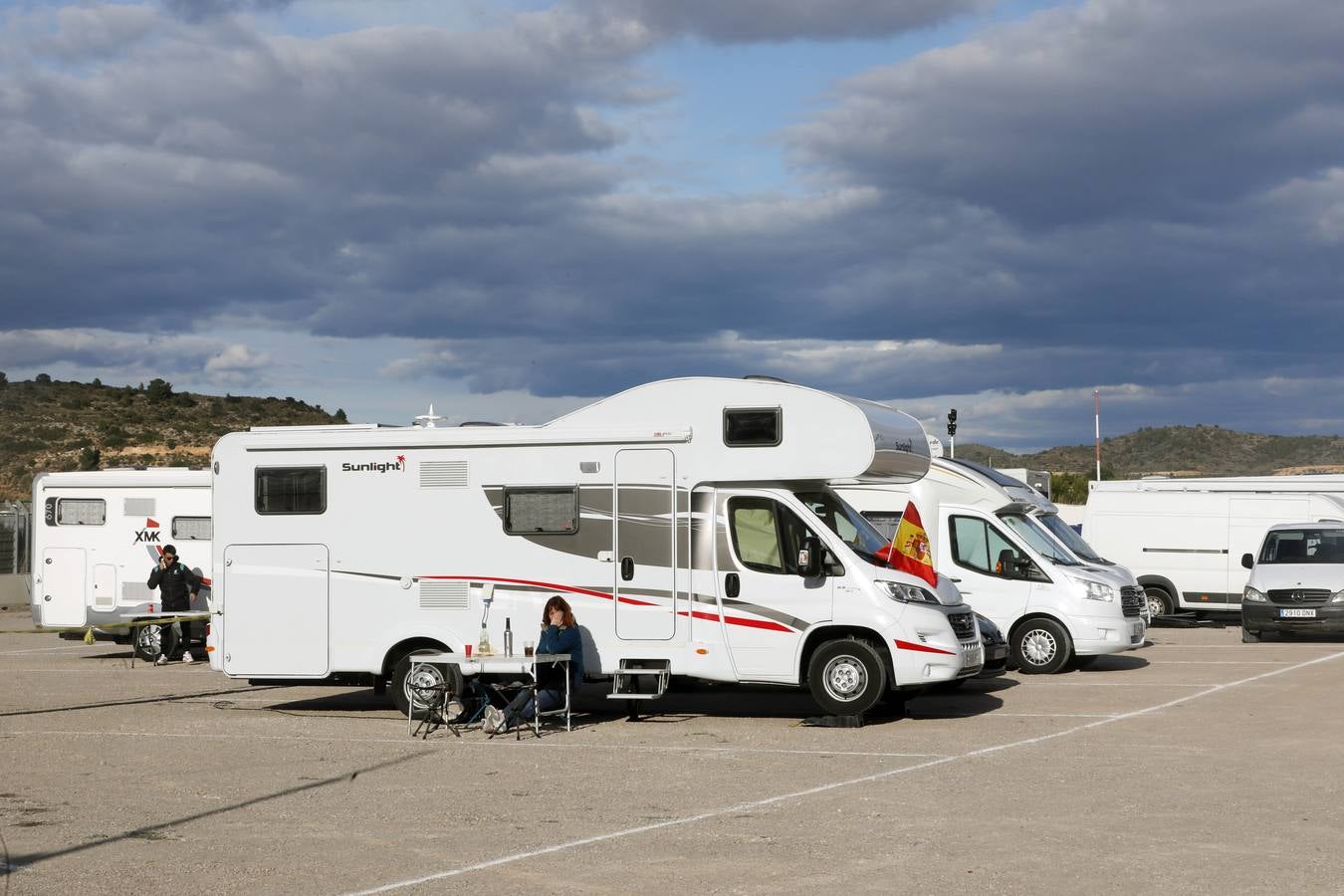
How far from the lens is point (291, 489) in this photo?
14648mm

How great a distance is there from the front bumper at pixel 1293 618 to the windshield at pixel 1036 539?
5.43 m

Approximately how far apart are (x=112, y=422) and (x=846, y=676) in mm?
62233

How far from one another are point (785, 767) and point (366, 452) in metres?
5.49

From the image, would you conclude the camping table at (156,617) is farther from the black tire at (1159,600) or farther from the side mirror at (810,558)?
the black tire at (1159,600)

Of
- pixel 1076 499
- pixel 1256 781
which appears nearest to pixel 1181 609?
pixel 1256 781

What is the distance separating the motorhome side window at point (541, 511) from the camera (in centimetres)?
1412

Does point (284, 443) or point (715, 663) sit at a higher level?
point (284, 443)

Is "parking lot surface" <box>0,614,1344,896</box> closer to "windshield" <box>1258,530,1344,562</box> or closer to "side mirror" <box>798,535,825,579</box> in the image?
"side mirror" <box>798,535,825,579</box>

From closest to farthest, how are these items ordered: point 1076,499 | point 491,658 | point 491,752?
point 491,752
point 491,658
point 1076,499

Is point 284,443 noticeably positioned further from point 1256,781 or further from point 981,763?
point 1256,781

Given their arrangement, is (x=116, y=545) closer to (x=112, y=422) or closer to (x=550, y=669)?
(x=550, y=669)

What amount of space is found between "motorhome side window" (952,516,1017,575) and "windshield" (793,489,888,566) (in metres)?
4.95

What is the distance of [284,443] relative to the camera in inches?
579

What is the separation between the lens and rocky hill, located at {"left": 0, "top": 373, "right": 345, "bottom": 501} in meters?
62.2
